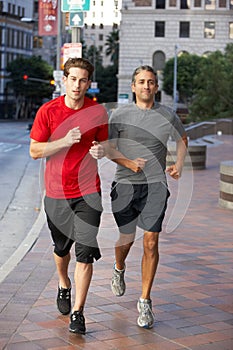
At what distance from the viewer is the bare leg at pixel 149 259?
603 cm

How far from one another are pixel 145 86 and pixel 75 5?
944 cm

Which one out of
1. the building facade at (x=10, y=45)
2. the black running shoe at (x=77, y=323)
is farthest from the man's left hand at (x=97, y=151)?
the building facade at (x=10, y=45)

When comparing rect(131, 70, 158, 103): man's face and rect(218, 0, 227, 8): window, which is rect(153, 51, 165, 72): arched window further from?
rect(131, 70, 158, 103): man's face

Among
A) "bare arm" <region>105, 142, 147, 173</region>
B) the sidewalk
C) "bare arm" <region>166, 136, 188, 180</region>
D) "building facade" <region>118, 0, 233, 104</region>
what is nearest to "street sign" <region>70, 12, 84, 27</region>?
the sidewalk

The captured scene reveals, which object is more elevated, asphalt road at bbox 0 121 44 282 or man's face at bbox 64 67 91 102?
man's face at bbox 64 67 91 102

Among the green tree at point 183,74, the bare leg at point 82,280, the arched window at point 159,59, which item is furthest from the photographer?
the arched window at point 159,59

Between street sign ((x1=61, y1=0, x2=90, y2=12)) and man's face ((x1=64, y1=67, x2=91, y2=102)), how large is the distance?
9132 mm

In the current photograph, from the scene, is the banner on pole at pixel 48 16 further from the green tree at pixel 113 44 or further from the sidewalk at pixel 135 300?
the green tree at pixel 113 44

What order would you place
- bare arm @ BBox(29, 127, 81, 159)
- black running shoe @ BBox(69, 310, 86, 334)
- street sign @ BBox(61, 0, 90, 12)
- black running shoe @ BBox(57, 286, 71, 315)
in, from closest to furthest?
bare arm @ BBox(29, 127, 81, 159) < black running shoe @ BBox(69, 310, 86, 334) < black running shoe @ BBox(57, 286, 71, 315) < street sign @ BBox(61, 0, 90, 12)

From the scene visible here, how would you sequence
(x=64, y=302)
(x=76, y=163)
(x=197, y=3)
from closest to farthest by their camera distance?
1. (x=76, y=163)
2. (x=64, y=302)
3. (x=197, y=3)

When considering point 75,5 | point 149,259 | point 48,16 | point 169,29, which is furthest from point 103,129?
point 169,29

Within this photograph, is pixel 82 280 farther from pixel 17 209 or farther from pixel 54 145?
pixel 17 209

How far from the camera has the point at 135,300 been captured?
22.3ft

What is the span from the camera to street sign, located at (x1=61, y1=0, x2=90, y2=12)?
584 inches
